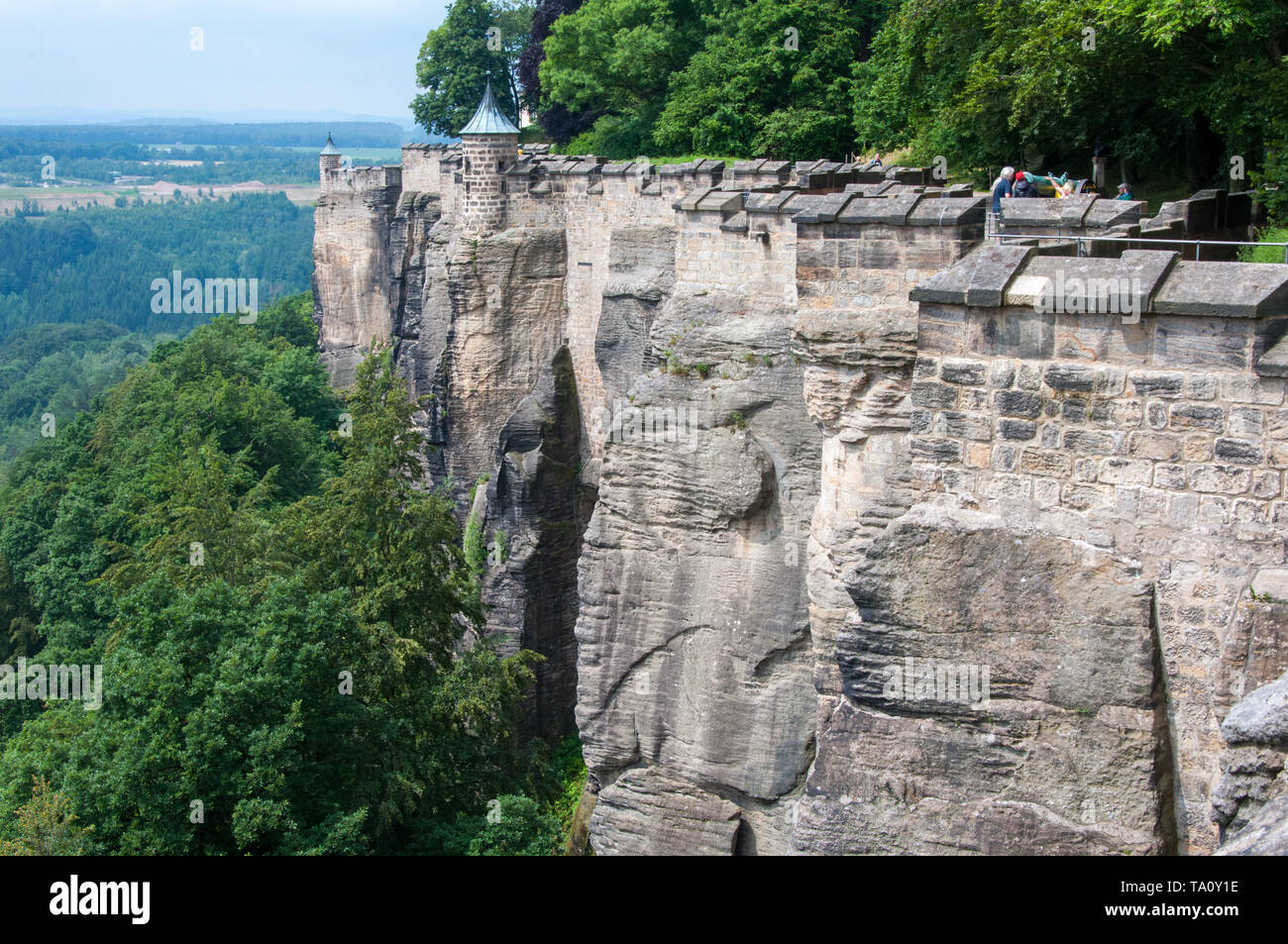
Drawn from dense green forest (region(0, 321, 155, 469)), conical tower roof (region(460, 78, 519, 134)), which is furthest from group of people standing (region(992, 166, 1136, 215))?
dense green forest (region(0, 321, 155, 469))

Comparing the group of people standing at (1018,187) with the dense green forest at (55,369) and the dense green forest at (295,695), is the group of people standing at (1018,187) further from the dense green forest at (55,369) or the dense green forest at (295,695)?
the dense green forest at (55,369)

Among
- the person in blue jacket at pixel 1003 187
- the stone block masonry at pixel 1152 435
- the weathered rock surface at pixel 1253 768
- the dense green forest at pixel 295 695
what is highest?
the person in blue jacket at pixel 1003 187

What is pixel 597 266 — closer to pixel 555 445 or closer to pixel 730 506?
pixel 555 445

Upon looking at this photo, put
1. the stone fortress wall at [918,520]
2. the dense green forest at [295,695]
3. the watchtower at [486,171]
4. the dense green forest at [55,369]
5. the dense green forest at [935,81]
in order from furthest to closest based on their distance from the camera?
the dense green forest at [55,369] < the watchtower at [486,171] < the dense green forest at [935,81] < the dense green forest at [295,695] < the stone fortress wall at [918,520]

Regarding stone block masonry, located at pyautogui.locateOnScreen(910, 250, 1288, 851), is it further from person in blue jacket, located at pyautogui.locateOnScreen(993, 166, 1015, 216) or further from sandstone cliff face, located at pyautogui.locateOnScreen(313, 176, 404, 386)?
sandstone cliff face, located at pyautogui.locateOnScreen(313, 176, 404, 386)

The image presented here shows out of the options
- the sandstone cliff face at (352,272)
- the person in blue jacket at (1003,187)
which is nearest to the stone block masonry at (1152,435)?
the person in blue jacket at (1003,187)
